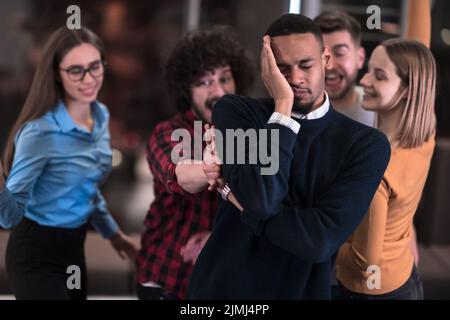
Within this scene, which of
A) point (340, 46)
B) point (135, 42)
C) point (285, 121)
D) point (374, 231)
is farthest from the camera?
point (135, 42)

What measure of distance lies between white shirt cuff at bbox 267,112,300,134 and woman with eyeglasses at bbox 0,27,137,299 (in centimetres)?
67

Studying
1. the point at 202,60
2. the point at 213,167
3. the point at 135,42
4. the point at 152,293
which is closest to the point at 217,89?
the point at 202,60

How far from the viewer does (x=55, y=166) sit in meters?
1.45

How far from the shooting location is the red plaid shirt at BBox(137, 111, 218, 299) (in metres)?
1.40

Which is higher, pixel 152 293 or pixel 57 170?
pixel 57 170

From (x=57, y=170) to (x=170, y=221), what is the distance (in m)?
0.31

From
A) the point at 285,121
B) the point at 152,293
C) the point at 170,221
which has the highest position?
the point at 285,121

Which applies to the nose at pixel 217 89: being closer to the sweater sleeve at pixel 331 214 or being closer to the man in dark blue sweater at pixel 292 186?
the man in dark blue sweater at pixel 292 186

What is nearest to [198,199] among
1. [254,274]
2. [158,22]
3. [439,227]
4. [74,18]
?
[254,274]

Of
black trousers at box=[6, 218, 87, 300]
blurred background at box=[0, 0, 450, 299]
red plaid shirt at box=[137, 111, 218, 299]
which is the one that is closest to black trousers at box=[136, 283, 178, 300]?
red plaid shirt at box=[137, 111, 218, 299]

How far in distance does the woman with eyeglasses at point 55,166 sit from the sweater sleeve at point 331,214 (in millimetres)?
653

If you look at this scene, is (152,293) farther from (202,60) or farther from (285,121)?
(285,121)

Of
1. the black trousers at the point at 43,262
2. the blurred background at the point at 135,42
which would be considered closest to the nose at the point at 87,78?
the black trousers at the point at 43,262

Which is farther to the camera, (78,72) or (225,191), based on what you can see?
(78,72)
